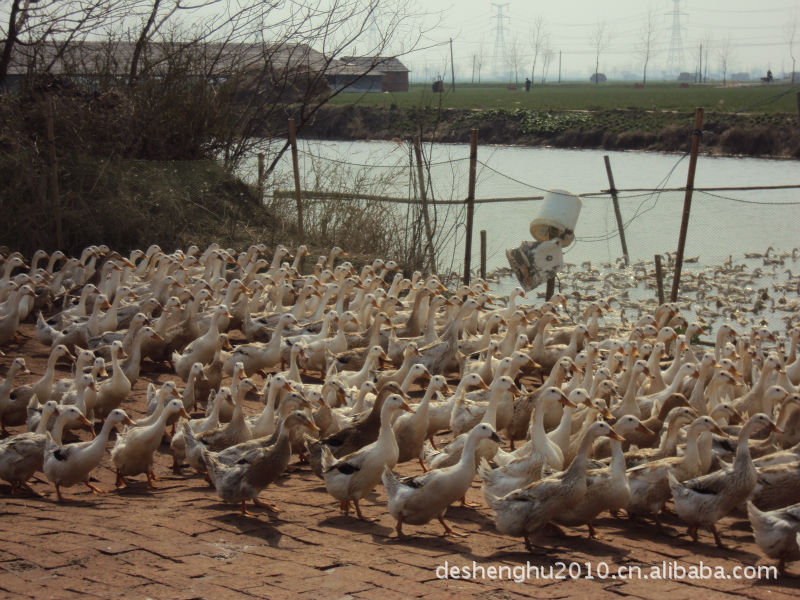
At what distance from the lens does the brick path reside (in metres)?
4.89

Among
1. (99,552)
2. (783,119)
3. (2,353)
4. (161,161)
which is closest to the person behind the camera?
(99,552)

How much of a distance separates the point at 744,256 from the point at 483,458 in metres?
11.6

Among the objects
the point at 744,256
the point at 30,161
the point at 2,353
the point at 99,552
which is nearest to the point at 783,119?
the point at 744,256

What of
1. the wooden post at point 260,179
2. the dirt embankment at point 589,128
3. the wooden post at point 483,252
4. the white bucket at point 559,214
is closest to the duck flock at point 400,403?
the white bucket at point 559,214

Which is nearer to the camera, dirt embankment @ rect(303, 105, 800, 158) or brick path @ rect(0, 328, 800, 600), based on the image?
brick path @ rect(0, 328, 800, 600)

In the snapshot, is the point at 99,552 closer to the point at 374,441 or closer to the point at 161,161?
the point at 374,441

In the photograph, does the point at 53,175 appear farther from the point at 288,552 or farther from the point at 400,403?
the point at 288,552

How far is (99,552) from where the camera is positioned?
521cm

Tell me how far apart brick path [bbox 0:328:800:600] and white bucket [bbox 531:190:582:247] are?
23.6 ft

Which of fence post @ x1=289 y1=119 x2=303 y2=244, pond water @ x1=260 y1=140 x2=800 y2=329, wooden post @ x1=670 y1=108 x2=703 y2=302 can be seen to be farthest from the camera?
pond water @ x1=260 y1=140 x2=800 y2=329

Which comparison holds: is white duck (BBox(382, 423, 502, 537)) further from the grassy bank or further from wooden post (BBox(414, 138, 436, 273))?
the grassy bank

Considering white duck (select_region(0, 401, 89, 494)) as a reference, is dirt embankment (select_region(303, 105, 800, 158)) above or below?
above

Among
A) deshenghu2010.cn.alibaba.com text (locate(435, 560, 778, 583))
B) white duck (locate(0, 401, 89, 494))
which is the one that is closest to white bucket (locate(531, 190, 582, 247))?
white duck (locate(0, 401, 89, 494))

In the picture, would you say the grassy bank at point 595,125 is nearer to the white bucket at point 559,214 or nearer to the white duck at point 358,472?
the white bucket at point 559,214
